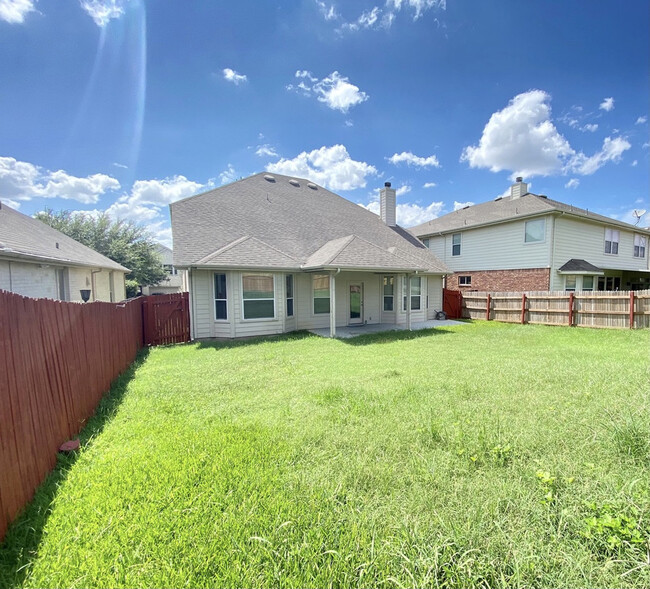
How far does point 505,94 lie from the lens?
482 inches

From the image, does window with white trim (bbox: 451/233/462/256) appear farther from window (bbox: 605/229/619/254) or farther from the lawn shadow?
the lawn shadow

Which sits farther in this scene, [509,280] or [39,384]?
[509,280]

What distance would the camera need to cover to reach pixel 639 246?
2023 centimetres

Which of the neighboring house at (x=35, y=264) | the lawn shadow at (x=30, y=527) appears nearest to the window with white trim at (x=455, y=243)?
the lawn shadow at (x=30, y=527)

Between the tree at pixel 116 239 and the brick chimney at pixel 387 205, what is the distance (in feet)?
85.4

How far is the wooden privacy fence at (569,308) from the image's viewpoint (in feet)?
36.7

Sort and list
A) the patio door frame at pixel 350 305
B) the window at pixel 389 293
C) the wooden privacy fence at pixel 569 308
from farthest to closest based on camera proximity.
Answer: the window at pixel 389 293
the patio door frame at pixel 350 305
the wooden privacy fence at pixel 569 308

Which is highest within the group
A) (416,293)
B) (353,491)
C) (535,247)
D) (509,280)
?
(535,247)

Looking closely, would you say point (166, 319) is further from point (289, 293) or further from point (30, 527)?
point (30, 527)

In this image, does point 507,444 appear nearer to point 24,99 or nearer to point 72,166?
point 24,99

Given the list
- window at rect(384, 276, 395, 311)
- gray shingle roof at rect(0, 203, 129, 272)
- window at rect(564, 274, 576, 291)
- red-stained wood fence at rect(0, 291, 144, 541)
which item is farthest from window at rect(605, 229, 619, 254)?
gray shingle roof at rect(0, 203, 129, 272)

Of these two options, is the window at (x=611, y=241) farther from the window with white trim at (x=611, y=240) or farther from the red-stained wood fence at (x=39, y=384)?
the red-stained wood fence at (x=39, y=384)

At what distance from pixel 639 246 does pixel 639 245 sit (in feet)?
0.23

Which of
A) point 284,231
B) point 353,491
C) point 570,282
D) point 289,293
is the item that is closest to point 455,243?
point 570,282
